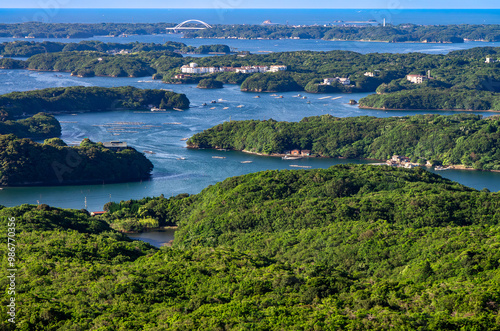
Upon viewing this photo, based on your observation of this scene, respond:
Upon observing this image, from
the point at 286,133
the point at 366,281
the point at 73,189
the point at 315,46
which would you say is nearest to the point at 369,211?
the point at 366,281

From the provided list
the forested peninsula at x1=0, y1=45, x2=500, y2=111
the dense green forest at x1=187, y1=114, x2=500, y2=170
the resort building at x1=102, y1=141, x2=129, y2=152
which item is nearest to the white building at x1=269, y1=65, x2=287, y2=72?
the forested peninsula at x1=0, y1=45, x2=500, y2=111

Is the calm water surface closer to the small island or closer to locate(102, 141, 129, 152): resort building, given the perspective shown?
the small island

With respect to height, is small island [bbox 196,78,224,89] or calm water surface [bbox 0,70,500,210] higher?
small island [bbox 196,78,224,89]

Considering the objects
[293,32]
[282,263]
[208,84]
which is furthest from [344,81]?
[293,32]

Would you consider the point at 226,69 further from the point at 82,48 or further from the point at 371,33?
the point at 371,33

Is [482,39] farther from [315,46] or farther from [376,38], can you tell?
[315,46]

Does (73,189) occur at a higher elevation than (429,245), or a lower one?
lower
